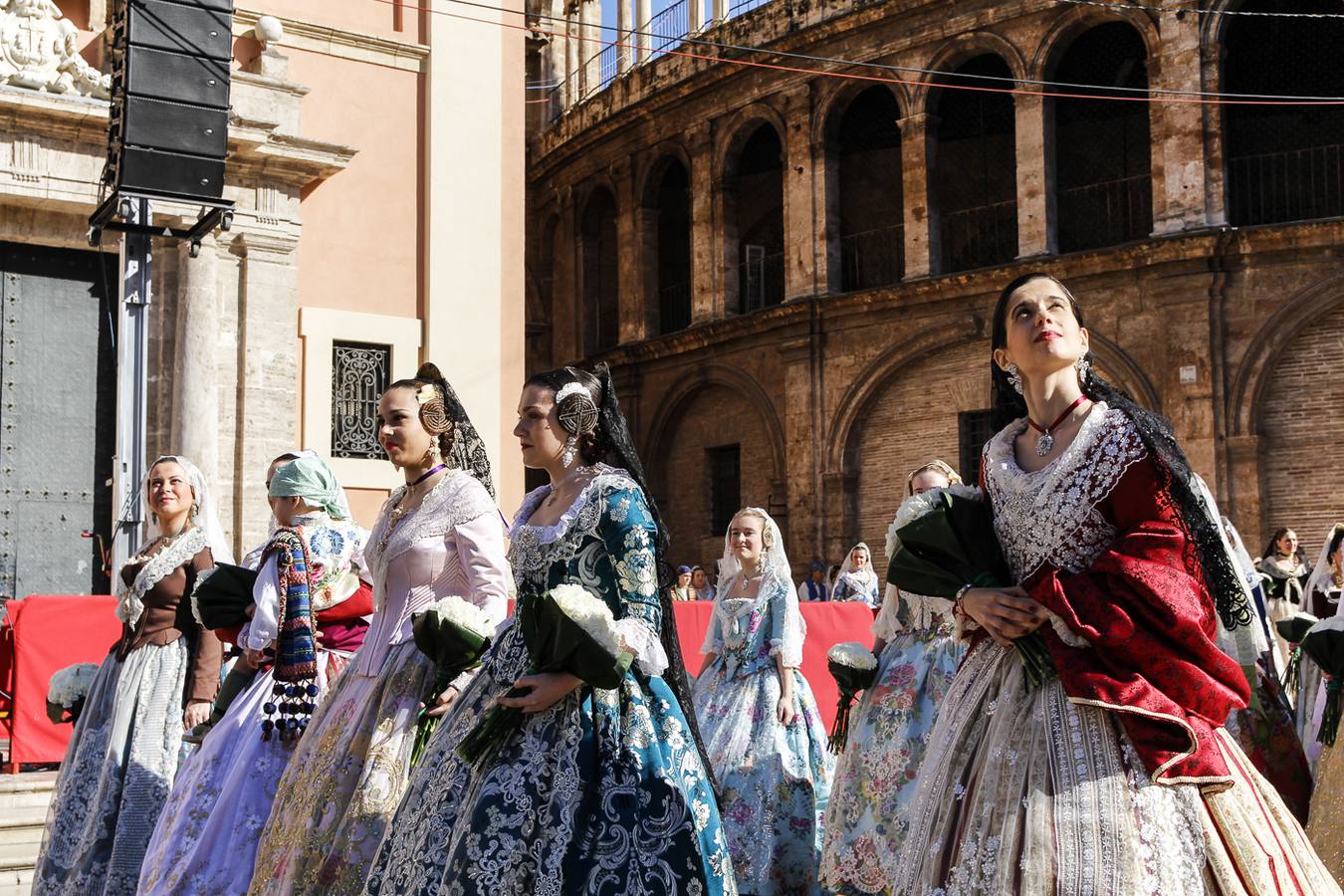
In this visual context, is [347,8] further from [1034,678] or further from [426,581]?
[1034,678]

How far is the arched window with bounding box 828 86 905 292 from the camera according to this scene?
25406 millimetres

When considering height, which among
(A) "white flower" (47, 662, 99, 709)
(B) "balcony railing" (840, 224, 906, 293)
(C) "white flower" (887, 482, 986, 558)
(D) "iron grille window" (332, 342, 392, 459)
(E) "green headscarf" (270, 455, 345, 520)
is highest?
(B) "balcony railing" (840, 224, 906, 293)

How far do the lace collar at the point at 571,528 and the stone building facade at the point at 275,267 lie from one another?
28.2 ft

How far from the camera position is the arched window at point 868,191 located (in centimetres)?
2541

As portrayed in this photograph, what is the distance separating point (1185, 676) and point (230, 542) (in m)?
10.4

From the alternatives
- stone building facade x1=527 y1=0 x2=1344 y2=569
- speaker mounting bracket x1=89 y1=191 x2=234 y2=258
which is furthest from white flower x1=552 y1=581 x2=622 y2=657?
stone building facade x1=527 y1=0 x2=1344 y2=569

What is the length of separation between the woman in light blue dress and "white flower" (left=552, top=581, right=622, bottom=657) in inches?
144

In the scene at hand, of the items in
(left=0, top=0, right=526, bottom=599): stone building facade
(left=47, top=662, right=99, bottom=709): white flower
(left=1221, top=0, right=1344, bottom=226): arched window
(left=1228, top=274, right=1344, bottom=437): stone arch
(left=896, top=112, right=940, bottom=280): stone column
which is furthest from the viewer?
(left=896, top=112, right=940, bottom=280): stone column

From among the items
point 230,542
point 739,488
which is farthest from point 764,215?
point 230,542

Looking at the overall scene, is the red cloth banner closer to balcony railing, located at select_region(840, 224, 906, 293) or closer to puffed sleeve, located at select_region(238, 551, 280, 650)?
puffed sleeve, located at select_region(238, 551, 280, 650)

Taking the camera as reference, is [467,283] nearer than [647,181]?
Yes

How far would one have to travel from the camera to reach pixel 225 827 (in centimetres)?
521

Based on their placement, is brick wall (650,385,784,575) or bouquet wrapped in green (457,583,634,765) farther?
brick wall (650,385,784,575)

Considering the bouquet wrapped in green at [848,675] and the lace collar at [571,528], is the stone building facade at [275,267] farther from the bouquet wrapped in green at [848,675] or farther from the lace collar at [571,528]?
the lace collar at [571,528]
